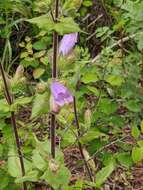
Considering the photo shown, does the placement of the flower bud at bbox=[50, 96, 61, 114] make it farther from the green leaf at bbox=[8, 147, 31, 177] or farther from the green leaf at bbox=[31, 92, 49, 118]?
the green leaf at bbox=[8, 147, 31, 177]

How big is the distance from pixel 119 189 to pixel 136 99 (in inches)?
18.5

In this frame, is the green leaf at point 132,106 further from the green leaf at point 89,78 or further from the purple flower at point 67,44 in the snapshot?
the purple flower at point 67,44

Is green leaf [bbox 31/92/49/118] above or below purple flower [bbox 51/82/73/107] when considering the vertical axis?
below

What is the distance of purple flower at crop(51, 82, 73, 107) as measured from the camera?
143cm

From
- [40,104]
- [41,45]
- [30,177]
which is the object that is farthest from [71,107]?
[41,45]

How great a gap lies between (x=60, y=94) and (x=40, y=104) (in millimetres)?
93

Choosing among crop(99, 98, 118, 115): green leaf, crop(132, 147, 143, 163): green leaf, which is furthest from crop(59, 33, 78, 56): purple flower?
crop(99, 98, 118, 115): green leaf

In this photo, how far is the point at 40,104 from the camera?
1487mm

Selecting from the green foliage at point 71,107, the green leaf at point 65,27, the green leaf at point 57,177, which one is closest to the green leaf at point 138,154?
the green foliage at point 71,107

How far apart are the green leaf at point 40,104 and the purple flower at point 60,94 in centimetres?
6

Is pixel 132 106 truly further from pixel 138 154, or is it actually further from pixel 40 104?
pixel 40 104

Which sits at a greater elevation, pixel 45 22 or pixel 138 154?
pixel 45 22

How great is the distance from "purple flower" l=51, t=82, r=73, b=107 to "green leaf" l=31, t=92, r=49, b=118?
60mm

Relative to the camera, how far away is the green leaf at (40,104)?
4.85 feet
